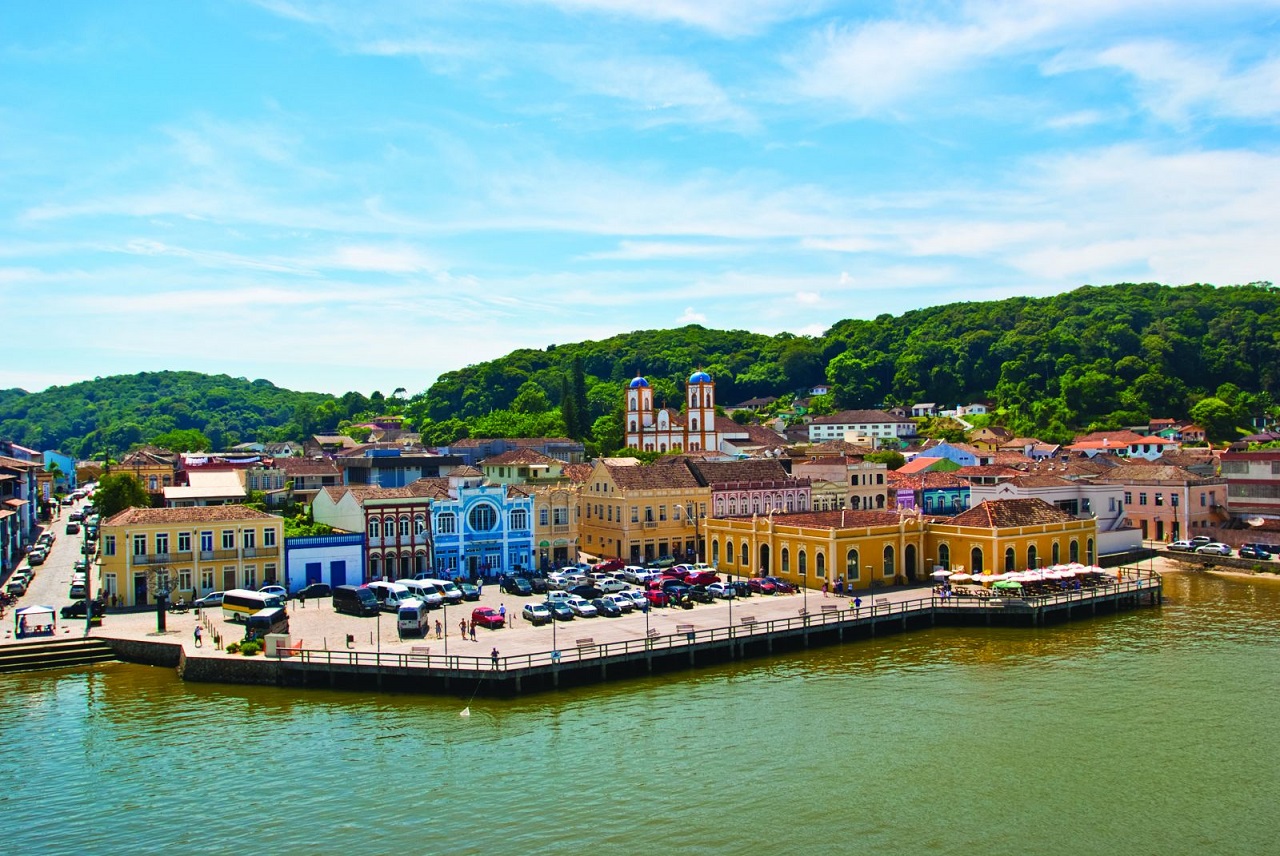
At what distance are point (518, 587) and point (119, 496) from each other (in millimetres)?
28939

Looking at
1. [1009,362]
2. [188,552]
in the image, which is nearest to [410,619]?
[188,552]

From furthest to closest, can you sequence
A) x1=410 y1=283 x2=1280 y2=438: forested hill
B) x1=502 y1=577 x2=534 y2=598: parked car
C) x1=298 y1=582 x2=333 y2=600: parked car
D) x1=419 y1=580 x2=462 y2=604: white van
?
x1=410 y1=283 x2=1280 y2=438: forested hill
x1=502 y1=577 x2=534 y2=598: parked car
x1=298 y1=582 x2=333 y2=600: parked car
x1=419 y1=580 x2=462 y2=604: white van

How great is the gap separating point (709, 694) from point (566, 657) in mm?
5092

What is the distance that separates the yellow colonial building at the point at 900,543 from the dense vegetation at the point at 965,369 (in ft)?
189

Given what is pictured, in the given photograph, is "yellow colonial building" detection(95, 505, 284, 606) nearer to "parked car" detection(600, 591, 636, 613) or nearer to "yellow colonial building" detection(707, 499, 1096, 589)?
"parked car" detection(600, 591, 636, 613)

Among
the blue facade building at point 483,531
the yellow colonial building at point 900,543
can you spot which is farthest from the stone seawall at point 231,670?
the yellow colonial building at point 900,543

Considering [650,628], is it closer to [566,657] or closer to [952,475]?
[566,657]

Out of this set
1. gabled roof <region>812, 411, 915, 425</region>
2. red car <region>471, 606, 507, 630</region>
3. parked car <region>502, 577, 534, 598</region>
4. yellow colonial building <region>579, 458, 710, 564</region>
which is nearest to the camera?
red car <region>471, 606, 507, 630</region>

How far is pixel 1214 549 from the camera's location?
6234 centimetres

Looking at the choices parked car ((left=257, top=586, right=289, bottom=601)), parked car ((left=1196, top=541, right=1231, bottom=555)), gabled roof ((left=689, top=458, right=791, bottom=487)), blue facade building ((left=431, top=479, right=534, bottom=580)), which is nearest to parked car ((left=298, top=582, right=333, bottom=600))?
parked car ((left=257, top=586, right=289, bottom=601))

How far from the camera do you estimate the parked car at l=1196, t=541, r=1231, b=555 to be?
61906mm

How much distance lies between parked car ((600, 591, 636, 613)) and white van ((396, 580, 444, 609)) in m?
7.32

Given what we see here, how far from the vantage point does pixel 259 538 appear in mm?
47500

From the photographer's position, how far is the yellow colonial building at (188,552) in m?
44.7
